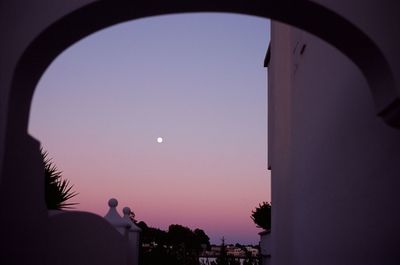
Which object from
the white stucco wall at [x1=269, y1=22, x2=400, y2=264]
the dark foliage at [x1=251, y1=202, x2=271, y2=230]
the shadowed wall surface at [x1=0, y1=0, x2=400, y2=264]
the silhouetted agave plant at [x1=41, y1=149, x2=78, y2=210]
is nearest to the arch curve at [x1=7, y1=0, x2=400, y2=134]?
the shadowed wall surface at [x1=0, y1=0, x2=400, y2=264]

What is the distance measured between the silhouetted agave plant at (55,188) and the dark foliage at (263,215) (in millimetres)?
8668

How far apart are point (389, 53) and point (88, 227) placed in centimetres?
517

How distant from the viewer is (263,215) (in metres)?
16.7

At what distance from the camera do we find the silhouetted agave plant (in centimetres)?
893

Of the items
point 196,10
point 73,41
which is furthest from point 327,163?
point 73,41

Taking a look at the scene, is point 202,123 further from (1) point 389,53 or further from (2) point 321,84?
(1) point 389,53

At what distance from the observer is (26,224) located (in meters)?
3.50

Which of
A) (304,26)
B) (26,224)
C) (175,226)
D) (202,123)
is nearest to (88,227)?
(26,224)

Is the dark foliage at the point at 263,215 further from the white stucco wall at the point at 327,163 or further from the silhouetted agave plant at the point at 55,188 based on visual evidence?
the silhouetted agave plant at the point at 55,188

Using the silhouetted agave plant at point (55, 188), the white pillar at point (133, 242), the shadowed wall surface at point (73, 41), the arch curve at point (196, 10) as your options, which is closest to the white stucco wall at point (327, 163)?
the shadowed wall surface at point (73, 41)

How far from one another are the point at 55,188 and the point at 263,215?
9.30 meters

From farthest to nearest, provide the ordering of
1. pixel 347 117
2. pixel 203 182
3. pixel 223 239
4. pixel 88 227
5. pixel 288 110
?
1. pixel 203 182
2. pixel 223 239
3. pixel 288 110
4. pixel 88 227
5. pixel 347 117

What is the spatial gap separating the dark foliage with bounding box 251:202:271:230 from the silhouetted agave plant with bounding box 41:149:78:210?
28.4 feet

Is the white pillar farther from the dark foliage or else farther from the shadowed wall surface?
the dark foliage
